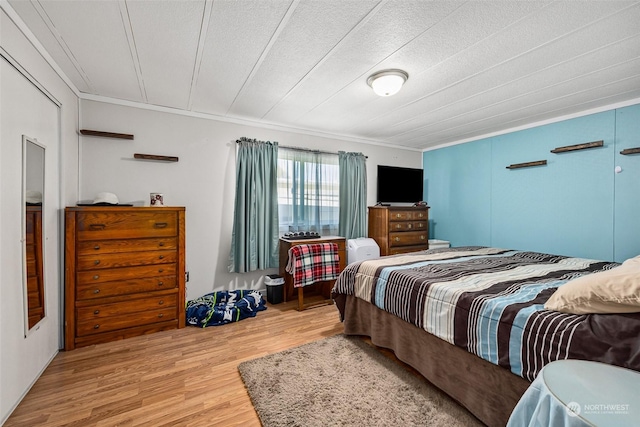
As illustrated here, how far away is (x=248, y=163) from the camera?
11.7 ft

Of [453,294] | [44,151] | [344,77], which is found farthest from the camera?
[344,77]

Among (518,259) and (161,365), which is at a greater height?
(518,259)

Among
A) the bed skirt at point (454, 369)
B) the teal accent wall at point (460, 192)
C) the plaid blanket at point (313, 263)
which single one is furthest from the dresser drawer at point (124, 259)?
the teal accent wall at point (460, 192)

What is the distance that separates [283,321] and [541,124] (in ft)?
13.7

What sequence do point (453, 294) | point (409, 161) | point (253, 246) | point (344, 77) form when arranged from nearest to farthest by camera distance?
point (453, 294), point (344, 77), point (253, 246), point (409, 161)

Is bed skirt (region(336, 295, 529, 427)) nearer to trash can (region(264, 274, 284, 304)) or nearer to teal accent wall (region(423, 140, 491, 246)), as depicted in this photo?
trash can (region(264, 274, 284, 304))

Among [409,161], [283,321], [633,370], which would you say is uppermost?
[409,161]

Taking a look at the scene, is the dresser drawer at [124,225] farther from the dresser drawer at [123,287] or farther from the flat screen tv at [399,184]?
the flat screen tv at [399,184]

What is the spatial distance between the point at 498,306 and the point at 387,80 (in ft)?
6.34

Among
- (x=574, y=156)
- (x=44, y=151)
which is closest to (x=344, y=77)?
(x=44, y=151)

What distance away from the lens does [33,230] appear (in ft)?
6.31

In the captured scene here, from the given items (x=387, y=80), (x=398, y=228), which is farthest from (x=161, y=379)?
(x=398, y=228)

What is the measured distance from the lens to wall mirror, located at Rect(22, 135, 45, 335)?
181cm

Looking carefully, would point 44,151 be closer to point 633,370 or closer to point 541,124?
point 633,370
